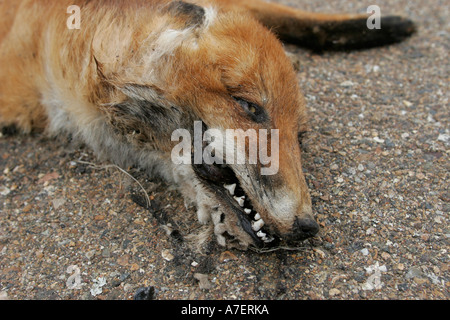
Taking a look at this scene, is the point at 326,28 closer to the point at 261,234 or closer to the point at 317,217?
the point at 317,217

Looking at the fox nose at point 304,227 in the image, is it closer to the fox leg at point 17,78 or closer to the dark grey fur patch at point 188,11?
the dark grey fur patch at point 188,11

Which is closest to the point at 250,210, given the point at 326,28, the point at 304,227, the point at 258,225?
the point at 258,225

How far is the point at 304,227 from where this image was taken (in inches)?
104

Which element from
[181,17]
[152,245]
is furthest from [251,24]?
[152,245]

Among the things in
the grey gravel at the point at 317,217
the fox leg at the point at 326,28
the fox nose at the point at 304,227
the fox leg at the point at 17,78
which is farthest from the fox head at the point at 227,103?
the fox leg at the point at 326,28

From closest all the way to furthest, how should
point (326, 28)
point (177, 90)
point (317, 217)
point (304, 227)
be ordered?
point (304, 227) → point (177, 90) → point (317, 217) → point (326, 28)

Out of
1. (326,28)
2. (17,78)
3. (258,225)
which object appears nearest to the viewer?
(258,225)

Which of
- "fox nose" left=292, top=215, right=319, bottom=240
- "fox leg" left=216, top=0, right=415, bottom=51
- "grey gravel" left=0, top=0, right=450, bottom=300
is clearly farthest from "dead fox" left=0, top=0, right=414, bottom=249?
"fox leg" left=216, top=0, right=415, bottom=51

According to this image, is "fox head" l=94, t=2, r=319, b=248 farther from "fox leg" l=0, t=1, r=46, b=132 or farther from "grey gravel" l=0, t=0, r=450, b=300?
"fox leg" l=0, t=1, r=46, b=132

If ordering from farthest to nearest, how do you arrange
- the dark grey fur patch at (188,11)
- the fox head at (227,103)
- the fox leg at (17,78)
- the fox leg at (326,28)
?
the fox leg at (326,28), the fox leg at (17,78), the dark grey fur patch at (188,11), the fox head at (227,103)

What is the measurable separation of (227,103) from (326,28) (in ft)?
7.96

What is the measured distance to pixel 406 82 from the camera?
14.6 ft

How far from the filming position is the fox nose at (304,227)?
265 cm

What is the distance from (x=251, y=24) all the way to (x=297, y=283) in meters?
1.78
